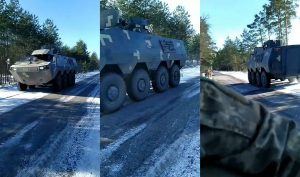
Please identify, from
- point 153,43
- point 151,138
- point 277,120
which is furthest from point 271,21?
point 277,120

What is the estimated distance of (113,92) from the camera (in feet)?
9.25

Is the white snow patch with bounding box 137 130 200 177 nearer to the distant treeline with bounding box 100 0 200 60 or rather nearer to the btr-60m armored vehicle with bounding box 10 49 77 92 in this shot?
the distant treeline with bounding box 100 0 200 60

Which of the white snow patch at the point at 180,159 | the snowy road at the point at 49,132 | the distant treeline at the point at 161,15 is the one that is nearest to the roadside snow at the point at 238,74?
the distant treeline at the point at 161,15

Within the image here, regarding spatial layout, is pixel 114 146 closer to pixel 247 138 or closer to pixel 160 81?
pixel 160 81

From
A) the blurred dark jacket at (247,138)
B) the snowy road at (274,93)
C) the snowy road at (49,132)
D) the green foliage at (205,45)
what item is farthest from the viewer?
the snowy road at (49,132)

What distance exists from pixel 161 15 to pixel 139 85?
1.72ft

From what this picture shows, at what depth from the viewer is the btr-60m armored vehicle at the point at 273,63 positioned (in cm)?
251

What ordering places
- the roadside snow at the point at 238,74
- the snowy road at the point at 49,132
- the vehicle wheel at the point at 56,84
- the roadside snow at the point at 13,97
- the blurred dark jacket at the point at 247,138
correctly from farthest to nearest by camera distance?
the vehicle wheel at the point at 56,84
the roadside snow at the point at 13,97
the snowy road at the point at 49,132
the roadside snow at the point at 238,74
the blurred dark jacket at the point at 247,138

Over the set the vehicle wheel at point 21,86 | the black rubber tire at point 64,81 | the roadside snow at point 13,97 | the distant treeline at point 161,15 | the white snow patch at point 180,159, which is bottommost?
the white snow patch at point 180,159

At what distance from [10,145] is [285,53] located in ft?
6.55

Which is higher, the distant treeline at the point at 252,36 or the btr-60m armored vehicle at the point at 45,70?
the distant treeline at the point at 252,36

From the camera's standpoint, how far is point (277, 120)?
1114 mm

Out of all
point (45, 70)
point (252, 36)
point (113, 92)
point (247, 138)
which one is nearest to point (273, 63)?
point (252, 36)

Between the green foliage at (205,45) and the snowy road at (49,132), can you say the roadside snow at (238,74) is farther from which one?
the snowy road at (49,132)
